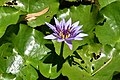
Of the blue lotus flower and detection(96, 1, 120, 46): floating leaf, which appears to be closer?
the blue lotus flower

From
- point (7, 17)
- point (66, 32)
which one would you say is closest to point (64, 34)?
point (66, 32)

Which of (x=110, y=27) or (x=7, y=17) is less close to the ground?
(x=7, y=17)

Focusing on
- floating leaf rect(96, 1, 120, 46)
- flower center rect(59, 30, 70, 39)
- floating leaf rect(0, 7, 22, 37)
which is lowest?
floating leaf rect(96, 1, 120, 46)

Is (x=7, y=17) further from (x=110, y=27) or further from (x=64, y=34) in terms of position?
(x=110, y=27)

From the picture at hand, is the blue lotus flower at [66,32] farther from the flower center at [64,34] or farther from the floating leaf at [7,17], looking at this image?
the floating leaf at [7,17]

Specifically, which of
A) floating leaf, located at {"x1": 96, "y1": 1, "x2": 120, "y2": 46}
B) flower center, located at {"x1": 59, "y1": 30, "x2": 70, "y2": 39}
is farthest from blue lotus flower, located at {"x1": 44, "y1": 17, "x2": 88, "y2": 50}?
floating leaf, located at {"x1": 96, "y1": 1, "x2": 120, "y2": 46}

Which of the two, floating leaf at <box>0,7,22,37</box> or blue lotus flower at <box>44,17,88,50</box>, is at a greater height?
floating leaf at <box>0,7,22,37</box>

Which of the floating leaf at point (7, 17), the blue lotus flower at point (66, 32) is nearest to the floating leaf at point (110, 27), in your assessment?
the blue lotus flower at point (66, 32)

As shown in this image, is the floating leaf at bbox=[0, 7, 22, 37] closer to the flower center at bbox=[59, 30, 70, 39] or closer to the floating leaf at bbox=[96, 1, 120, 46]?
the flower center at bbox=[59, 30, 70, 39]
